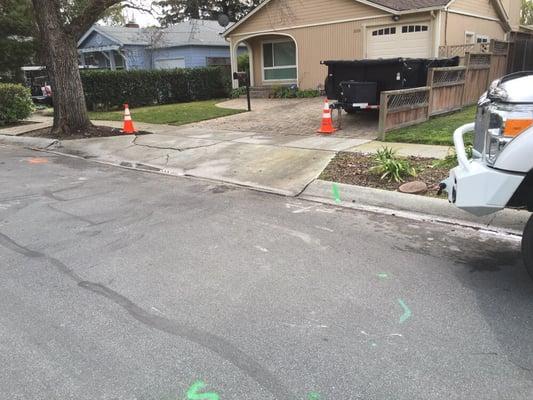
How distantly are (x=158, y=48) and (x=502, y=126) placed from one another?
28086mm

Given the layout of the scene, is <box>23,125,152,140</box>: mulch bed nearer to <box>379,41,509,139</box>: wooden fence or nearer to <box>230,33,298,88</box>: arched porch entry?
<box>379,41,509,139</box>: wooden fence

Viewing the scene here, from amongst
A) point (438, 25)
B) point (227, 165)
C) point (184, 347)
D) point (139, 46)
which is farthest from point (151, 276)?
point (139, 46)

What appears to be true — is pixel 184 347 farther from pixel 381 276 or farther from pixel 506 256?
pixel 506 256

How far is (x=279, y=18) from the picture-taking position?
21.8m

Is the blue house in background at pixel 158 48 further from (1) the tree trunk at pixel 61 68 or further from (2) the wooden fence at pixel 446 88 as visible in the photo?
(2) the wooden fence at pixel 446 88

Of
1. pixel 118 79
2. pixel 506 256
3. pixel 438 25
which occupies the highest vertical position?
pixel 438 25

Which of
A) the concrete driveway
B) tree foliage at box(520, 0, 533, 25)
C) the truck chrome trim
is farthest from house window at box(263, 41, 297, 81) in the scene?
tree foliage at box(520, 0, 533, 25)

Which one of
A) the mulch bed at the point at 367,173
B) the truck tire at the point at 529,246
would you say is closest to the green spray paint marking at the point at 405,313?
the truck tire at the point at 529,246

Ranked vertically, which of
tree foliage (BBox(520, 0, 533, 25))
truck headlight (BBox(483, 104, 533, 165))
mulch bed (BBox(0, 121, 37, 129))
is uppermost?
tree foliage (BBox(520, 0, 533, 25))

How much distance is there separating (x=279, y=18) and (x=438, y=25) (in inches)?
294

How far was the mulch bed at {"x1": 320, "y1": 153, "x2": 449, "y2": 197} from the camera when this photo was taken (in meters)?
7.02

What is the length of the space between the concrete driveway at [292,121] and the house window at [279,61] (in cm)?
485

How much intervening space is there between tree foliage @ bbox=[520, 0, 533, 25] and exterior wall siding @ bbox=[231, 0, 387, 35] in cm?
5132

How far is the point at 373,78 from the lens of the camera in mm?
11781
